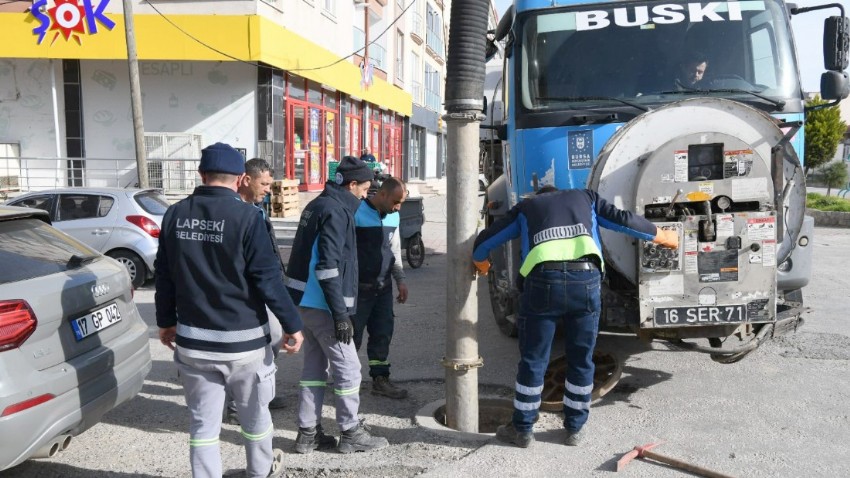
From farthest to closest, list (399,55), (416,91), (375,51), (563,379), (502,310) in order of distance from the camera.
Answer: (416,91) → (399,55) → (375,51) → (502,310) → (563,379)

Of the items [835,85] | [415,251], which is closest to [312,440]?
[835,85]

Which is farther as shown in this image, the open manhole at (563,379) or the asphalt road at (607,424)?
the open manhole at (563,379)

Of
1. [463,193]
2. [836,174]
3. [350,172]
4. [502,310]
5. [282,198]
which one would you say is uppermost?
[836,174]

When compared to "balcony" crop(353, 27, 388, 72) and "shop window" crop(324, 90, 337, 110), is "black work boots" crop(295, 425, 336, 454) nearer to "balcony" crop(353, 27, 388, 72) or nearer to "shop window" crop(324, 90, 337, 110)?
"shop window" crop(324, 90, 337, 110)

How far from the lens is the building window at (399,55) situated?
31109 mm

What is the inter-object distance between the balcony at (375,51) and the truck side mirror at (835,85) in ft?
65.9

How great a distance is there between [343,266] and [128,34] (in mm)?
11069

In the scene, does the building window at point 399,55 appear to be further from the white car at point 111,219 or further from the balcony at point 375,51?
the white car at point 111,219

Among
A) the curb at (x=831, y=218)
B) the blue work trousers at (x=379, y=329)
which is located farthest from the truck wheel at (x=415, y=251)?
the curb at (x=831, y=218)

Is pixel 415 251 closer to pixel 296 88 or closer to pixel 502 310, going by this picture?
pixel 502 310

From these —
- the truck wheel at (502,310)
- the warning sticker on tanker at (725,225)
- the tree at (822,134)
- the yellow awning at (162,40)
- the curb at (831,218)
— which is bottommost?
the truck wheel at (502,310)

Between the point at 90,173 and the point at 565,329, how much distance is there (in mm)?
15832

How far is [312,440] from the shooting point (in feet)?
14.5

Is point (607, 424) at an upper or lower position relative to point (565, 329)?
lower
